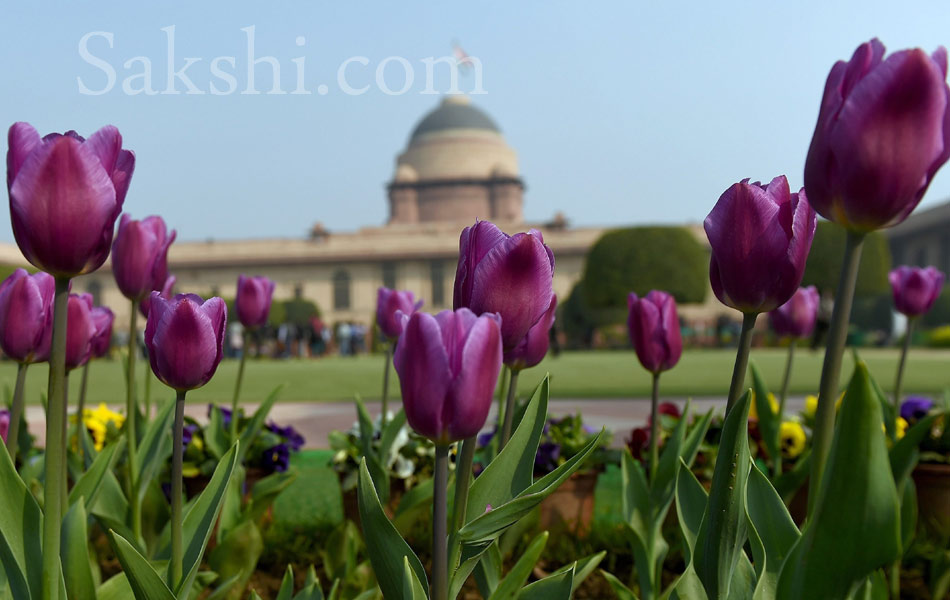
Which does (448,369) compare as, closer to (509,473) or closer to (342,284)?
(509,473)

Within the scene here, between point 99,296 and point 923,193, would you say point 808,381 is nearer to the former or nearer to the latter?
point 923,193

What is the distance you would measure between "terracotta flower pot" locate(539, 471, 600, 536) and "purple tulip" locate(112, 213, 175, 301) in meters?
1.26

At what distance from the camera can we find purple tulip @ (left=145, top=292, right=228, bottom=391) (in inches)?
42.8

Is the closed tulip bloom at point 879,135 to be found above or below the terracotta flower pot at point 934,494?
above

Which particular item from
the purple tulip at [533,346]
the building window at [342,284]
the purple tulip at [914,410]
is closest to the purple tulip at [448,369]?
the purple tulip at [533,346]

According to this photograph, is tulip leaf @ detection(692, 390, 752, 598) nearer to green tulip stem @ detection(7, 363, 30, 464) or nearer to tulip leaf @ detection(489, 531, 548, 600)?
tulip leaf @ detection(489, 531, 548, 600)

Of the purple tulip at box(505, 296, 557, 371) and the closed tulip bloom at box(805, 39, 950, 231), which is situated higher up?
the closed tulip bloom at box(805, 39, 950, 231)

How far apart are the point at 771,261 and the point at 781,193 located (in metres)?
0.08

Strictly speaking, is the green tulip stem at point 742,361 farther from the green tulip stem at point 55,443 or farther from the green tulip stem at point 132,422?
the green tulip stem at point 132,422

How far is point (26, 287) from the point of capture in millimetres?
1290

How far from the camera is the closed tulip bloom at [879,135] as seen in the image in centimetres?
75

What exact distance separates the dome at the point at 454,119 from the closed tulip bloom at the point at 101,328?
55.6 m

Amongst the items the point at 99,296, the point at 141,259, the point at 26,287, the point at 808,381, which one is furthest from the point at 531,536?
the point at 99,296

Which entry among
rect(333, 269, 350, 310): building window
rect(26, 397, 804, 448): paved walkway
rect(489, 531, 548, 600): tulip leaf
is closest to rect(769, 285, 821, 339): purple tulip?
rect(489, 531, 548, 600): tulip leaf
